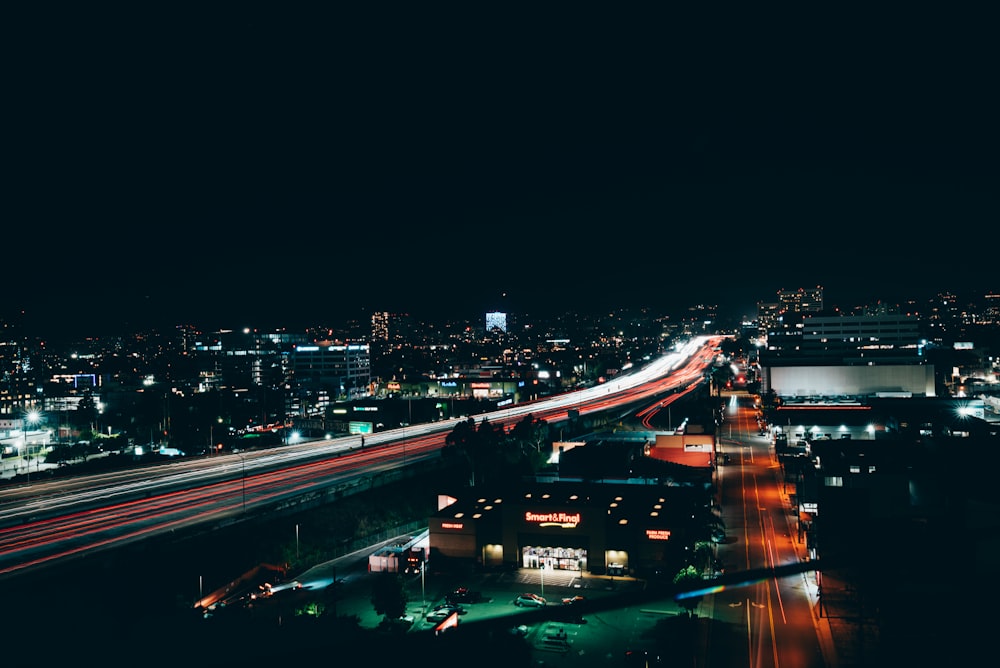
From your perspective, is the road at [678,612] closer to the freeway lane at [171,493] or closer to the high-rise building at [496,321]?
the freeway lane at [171,493]

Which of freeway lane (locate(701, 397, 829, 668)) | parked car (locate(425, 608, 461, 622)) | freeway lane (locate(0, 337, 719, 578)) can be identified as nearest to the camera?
freeway lane (locate(701, 397, 829, 668))

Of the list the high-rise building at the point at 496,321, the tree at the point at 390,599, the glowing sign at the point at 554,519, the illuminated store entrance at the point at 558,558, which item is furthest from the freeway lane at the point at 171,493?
the high-rise building at the point at 496,321

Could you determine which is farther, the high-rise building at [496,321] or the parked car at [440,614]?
the high-rise building at [496,321]

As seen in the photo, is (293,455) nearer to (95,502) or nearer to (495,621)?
(95,502)

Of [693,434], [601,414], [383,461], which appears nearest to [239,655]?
[383,461]

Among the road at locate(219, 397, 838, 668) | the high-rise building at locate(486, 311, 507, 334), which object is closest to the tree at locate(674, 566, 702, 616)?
the road at locate(219, 397, 838, 668)

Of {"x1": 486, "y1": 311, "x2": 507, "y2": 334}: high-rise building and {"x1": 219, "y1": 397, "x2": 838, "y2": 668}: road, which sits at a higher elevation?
{"x1": 486, "y1": 311, "x2": 507, "y2": 334}: high-rise building

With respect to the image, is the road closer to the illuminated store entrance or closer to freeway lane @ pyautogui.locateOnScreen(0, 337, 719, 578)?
the illuminated store entrance
